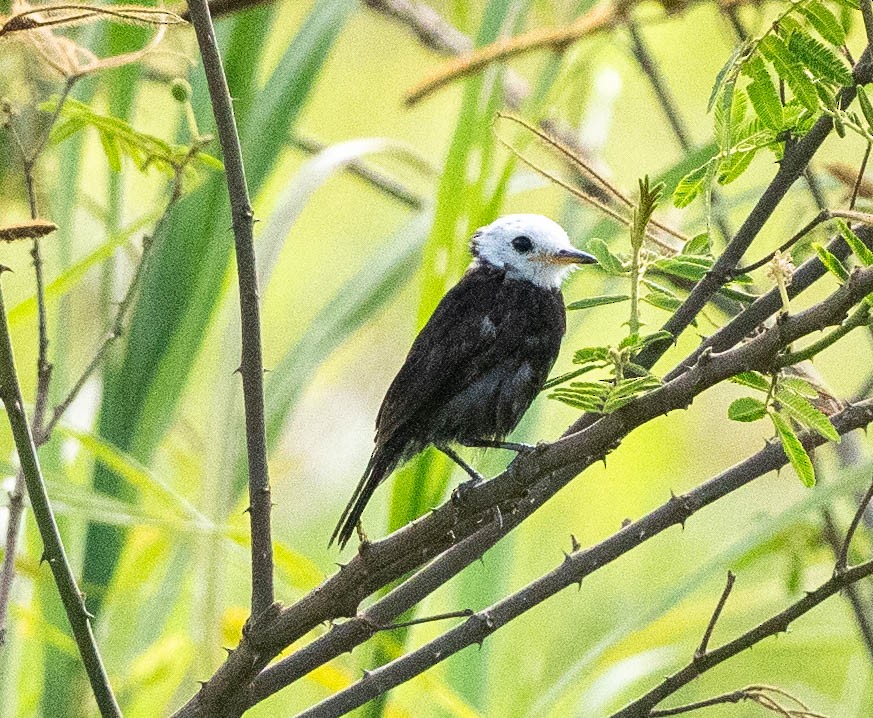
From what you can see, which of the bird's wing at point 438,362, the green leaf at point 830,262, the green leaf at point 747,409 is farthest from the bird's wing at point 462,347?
the green leaf at point 830,262

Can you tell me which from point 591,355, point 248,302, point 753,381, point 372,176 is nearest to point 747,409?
point 753,381

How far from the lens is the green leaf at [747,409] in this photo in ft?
3.97

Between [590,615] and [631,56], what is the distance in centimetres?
199

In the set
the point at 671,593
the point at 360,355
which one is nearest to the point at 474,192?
the point at 671,593

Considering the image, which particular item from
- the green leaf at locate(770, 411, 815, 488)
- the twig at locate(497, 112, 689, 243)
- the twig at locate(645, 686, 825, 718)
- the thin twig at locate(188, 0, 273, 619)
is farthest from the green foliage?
the twig at locate(645, 686, 825, 718)

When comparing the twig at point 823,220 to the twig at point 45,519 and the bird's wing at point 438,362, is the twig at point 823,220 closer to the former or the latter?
the twig at point 45,519

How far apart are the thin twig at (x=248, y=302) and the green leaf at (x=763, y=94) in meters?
0.50

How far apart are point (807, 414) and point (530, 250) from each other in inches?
51.2

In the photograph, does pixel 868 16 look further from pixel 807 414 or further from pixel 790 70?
pixel 807 414

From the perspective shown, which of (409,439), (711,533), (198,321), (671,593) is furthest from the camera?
(711,533)

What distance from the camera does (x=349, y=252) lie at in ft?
17.2

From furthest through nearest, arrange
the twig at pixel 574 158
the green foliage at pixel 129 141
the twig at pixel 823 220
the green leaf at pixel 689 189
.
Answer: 1. the green foliage at pixel 129 141
2. the green leaf at pixel 689 189
3. the twig at pixel 574 158
4. the twig at pixel 823 220

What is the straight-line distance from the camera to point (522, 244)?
7.98ft

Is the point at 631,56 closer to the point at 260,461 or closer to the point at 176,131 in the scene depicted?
the point at 176,131
